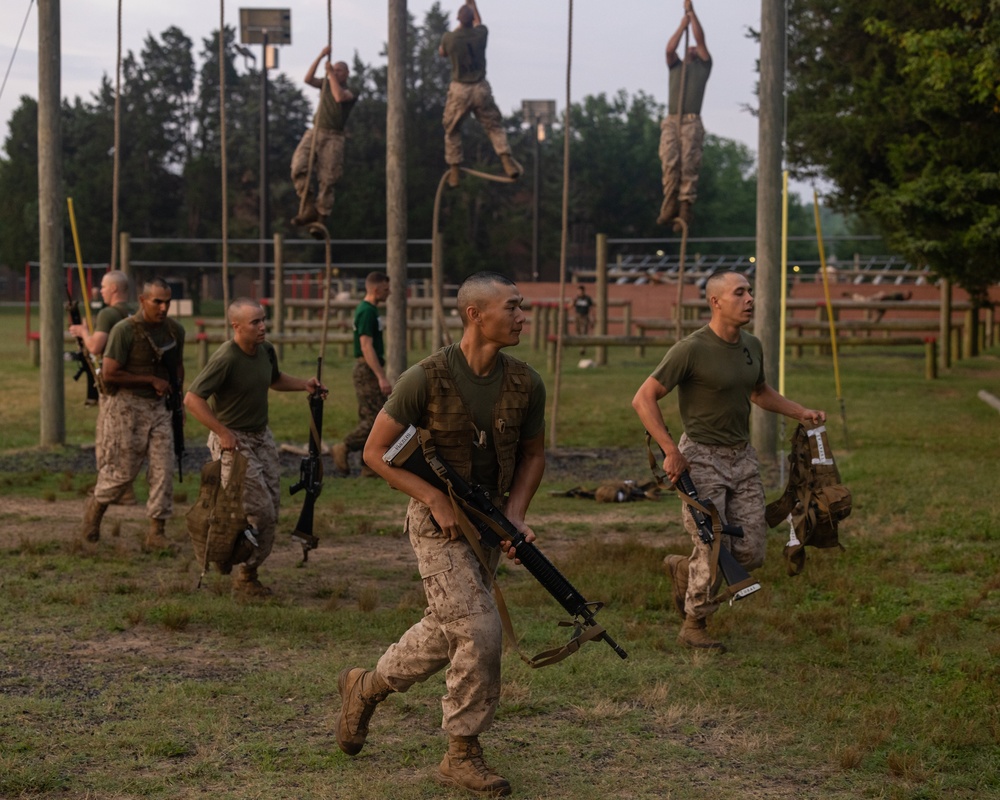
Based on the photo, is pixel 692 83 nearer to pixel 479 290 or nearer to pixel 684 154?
pixel 684 154

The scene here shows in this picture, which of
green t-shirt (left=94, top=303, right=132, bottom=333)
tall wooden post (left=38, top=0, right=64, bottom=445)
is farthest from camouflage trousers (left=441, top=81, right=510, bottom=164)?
tall wooden post (left=38, top=0, right=64, bottom=445)

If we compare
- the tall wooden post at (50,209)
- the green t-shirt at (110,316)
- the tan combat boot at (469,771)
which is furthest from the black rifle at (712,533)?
the tall wooden post at (50,209)

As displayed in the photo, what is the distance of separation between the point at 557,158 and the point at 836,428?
51.5 meters

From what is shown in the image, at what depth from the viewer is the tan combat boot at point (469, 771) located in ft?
17.0

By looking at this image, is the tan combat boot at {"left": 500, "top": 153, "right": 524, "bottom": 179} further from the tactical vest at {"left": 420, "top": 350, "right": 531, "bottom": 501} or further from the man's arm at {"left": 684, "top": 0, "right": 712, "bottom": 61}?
the tactical vest at {"left": 420, "top": 350, "right": 531, "bottom": 501}

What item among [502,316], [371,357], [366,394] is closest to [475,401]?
[502,316]

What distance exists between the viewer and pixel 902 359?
31.9 meters

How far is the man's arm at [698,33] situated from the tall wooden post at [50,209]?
252 inches

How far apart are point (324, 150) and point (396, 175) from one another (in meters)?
0.79

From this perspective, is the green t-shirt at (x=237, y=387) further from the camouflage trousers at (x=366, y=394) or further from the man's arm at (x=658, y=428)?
the camouflage trousers at (x=366, y=394)

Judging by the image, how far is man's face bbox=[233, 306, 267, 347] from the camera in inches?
326

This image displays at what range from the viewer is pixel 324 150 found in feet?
42.8

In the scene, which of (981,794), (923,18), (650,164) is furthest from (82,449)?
(650,164)

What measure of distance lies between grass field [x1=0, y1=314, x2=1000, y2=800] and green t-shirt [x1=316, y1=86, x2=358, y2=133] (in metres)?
3.43
